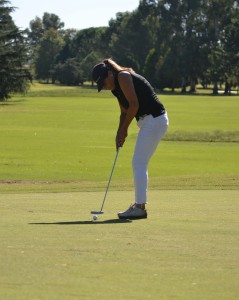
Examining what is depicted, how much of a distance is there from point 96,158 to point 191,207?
2110 cm

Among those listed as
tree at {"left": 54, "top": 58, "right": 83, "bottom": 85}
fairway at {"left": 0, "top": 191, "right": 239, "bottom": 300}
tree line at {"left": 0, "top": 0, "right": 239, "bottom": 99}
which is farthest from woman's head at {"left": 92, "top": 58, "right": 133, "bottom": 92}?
tree at {"left": 54, "top": 58, "right": 83, "bottom": 85}

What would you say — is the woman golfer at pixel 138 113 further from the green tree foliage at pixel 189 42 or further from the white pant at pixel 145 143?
the green tree foliage at pixel 189 42

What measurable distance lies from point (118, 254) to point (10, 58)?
90315 mm

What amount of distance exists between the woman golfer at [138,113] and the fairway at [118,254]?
36cm

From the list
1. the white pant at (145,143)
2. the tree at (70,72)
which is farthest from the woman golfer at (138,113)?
the tree at (70,72)

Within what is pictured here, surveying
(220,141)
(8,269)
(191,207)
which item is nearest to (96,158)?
(220,141)

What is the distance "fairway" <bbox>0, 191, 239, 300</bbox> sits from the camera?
6.92 meters

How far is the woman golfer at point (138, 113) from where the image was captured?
439 inches

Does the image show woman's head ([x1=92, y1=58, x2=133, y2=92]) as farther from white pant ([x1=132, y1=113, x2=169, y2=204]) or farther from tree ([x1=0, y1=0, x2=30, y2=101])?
tree ([x1=0, y1=0, x2=30, y2=101])

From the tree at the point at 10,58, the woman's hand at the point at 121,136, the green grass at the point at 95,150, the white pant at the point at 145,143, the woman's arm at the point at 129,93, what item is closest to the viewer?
the woman's arm at the point at 129,93

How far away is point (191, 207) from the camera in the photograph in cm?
1289

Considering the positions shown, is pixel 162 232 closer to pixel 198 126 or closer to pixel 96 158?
pixel 96 158

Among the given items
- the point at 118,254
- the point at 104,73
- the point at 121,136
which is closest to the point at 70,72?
the point at 121,136

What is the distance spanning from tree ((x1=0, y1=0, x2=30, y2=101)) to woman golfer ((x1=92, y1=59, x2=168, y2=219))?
8385cm
